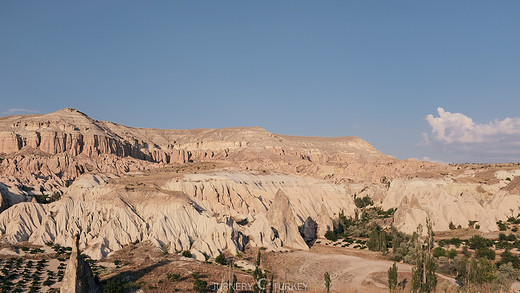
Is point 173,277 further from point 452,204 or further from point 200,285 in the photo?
point 452,204

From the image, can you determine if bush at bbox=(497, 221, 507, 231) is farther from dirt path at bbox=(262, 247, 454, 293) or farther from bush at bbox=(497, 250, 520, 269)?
dirt path at bbox=(262, 247, 454, 293)

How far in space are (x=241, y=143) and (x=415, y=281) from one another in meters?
130

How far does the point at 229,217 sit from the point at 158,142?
362 ft

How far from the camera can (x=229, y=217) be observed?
69.9 m

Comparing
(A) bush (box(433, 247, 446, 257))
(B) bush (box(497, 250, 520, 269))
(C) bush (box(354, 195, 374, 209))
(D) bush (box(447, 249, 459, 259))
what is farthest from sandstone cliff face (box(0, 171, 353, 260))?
(B) bush (box(497, 250, 520, 269))

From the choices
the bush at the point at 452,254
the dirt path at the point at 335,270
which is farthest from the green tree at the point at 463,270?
the bush at the point at 452,254

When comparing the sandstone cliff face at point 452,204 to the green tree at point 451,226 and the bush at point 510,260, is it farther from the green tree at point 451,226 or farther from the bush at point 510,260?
the bush at point 510,260

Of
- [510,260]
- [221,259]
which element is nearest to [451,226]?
[510,260]

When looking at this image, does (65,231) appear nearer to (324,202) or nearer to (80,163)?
(324,202)

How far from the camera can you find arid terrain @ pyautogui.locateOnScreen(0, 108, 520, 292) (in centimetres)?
4956

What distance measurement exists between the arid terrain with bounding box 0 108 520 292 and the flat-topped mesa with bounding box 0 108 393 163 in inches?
29.5

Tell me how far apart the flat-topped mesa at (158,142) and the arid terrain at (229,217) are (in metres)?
0.75

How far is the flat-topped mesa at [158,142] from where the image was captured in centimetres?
13012

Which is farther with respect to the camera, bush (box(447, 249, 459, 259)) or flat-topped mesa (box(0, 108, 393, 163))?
flat-topped mesa (box(0, 108, 393, 163))
